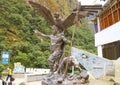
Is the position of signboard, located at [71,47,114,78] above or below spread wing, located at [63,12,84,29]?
below

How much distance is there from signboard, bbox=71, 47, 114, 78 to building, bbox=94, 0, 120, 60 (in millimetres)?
3356

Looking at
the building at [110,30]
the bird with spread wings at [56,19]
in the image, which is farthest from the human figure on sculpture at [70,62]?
the building at [110,30]

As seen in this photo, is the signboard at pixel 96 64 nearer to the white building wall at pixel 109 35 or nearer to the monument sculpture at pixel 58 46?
the monument sculpture at pixel 58 46

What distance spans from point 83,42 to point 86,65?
21.8 m

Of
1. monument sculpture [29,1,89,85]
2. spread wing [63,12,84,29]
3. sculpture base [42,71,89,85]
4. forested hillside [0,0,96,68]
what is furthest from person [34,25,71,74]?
forested hillside [0,0,96,68]

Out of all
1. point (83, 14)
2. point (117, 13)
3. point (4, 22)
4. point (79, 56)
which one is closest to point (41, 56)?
point (4, 22)

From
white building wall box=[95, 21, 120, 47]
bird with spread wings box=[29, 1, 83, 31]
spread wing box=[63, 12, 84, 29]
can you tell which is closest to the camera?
spread wing box=[63, 12, 84, 29]

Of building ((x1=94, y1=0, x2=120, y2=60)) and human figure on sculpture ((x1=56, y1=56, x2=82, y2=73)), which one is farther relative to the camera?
building ((x1=94, y1=0, x2=120, y2=60))

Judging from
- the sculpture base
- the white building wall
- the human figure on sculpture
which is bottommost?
the sculpture base

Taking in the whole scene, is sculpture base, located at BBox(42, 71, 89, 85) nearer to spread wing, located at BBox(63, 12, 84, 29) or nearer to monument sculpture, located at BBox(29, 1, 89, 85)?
monument sculpture, located at BBox(29, 1, 89, 85)

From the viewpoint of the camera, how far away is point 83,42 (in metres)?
32.6

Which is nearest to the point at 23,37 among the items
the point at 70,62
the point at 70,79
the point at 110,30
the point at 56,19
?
the point at 110,30

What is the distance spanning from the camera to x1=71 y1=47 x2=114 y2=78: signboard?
34.2 feet

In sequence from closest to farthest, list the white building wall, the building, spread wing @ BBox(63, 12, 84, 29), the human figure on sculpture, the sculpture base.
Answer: the sculpture base → the human figure on sculpture → spread wing @ BBox(63, 12, 84, 29) → the white building wall → the building
